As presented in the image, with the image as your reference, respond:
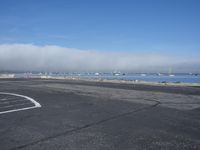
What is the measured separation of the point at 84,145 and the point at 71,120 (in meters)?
2.90

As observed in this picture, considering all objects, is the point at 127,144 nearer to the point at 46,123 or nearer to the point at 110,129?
the point at 110,129

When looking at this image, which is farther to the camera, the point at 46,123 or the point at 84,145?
the point at 46,123

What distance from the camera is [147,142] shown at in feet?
18.8

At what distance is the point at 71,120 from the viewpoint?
8289 mm

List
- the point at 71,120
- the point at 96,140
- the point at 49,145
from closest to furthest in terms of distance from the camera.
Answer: the point at 49,145
the point at 96,140
the point at 71,120

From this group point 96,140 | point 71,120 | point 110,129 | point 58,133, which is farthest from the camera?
point 71,120

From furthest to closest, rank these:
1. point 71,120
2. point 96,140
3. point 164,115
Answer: point 164,115, point 71,120, point 96,140

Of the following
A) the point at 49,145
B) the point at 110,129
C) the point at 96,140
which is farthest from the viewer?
the point at 110,129

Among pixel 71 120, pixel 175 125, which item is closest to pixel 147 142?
pixel 175 125

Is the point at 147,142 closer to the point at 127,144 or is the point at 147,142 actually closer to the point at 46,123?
the point at 127,144

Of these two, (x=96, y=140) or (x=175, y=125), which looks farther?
(x=175, y=125)

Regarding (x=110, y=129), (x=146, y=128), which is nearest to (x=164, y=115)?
(x=146, y=128)

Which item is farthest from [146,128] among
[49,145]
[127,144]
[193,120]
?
[49,145]

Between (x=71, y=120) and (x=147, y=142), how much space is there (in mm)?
3546
